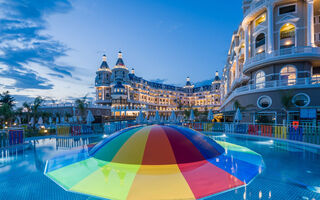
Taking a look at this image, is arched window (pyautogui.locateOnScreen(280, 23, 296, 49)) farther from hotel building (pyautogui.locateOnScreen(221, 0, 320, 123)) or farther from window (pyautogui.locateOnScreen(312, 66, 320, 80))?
window (pyautogui.locateOnScreen(312, 66, 320, 80))

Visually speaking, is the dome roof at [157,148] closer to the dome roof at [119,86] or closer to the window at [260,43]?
the window at [260,43]

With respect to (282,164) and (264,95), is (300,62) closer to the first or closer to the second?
(264,95)

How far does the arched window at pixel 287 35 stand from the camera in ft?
67.6

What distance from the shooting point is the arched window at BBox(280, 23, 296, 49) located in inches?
811

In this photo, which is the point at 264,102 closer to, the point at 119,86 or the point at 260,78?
the point at 260,78

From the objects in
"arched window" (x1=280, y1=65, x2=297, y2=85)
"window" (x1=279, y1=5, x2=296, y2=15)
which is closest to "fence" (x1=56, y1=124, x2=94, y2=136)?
"arched window" (x1=280, y1=65, x2=297, y2=85)

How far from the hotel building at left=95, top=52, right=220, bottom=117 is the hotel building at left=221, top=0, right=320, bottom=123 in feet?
113

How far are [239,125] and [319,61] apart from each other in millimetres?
14356

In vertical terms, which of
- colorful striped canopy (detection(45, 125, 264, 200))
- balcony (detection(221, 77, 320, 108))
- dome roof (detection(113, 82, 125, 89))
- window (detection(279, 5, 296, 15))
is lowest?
colorful striped canopy (detection(45, 125, 264, 200))

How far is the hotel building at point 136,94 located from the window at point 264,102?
34.3 meters

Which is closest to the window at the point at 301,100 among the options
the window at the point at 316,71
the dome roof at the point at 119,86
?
the window at the point at 316,71

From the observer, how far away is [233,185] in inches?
166

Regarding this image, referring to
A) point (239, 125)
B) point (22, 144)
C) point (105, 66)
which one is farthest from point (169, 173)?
point (105, 66)

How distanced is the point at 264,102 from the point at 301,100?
11.8 ft
